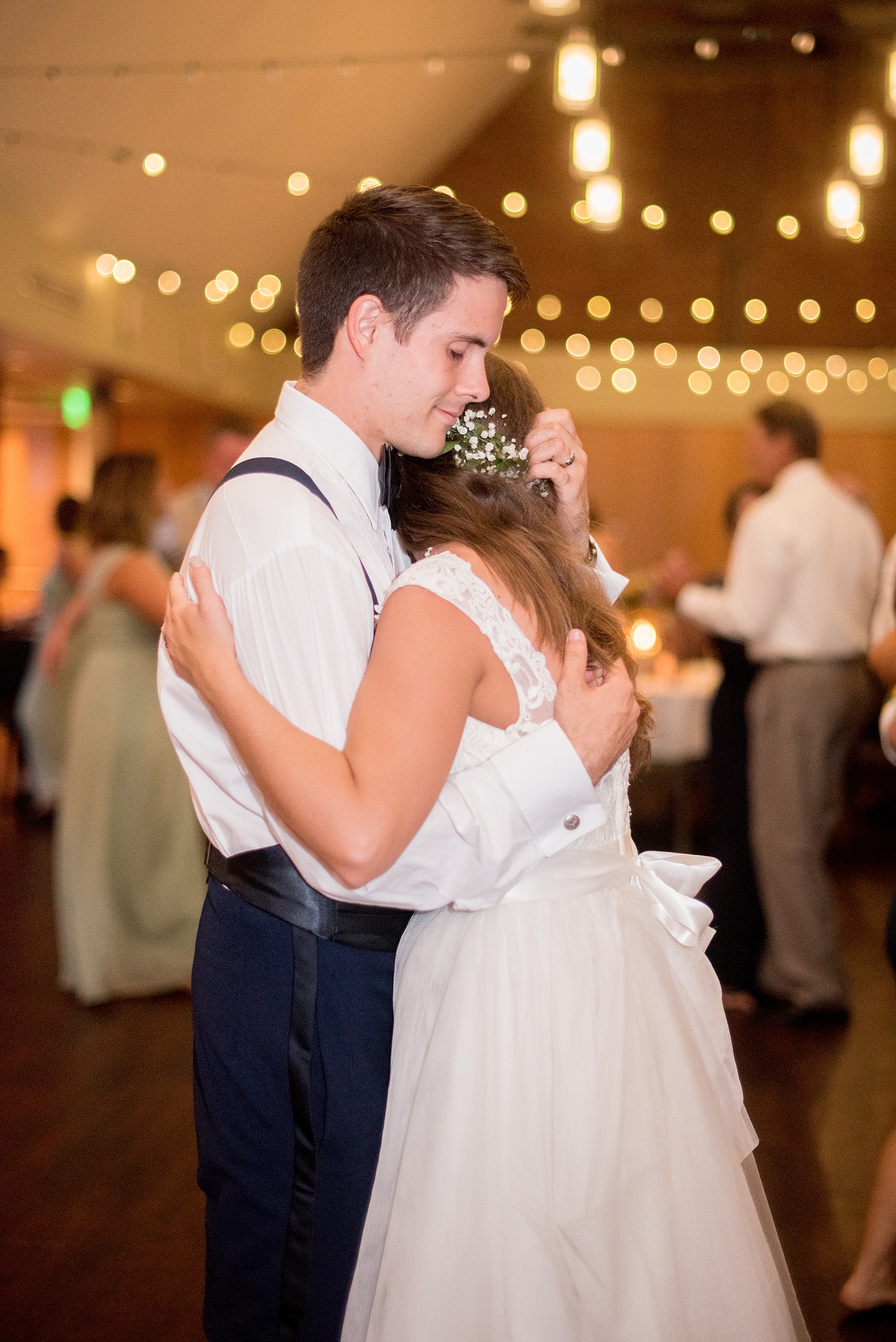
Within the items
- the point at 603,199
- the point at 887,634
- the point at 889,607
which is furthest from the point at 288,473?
the point at 603,199

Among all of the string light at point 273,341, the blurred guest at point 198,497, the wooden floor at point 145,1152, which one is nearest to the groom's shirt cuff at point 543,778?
the wooden floor at point 145,1152

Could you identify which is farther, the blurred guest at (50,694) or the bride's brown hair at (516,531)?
the blurred guest at (50,694)

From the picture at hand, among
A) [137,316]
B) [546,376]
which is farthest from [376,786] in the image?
[546,376]

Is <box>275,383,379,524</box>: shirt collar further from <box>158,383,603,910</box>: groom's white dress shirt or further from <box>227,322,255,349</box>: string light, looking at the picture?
<box>227,322,255,349</box>: string light

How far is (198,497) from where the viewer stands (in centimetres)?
621

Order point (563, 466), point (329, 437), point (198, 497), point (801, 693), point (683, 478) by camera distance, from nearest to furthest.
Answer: point (329, 437) < point (563, 466) < point (801, 693) < point (198, 497) < point (683, 478)

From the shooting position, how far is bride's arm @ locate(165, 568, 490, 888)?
1185 mm

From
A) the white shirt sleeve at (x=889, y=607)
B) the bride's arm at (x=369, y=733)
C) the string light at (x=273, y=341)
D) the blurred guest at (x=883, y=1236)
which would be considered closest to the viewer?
the bride's arm at (x=369, y=733)

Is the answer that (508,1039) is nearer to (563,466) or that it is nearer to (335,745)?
(335,745)

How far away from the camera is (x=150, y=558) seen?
4.02 metres

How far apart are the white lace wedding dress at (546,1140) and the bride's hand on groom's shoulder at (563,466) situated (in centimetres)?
24

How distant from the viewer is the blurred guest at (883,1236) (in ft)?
7.18

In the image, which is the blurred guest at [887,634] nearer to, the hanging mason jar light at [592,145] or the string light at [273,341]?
the hanging mason jar light at [592,145]

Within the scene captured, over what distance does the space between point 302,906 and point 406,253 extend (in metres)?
0.71
